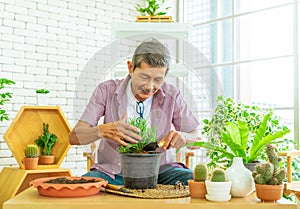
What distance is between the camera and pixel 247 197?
1650mm

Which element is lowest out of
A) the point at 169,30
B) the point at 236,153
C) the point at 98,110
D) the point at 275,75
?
the point at 236,153

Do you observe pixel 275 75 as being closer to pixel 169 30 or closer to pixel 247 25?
pixel 247 25

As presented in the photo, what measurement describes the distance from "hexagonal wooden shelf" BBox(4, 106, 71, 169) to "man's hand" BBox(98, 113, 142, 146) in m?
2.01

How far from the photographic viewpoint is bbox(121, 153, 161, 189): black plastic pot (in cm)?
171

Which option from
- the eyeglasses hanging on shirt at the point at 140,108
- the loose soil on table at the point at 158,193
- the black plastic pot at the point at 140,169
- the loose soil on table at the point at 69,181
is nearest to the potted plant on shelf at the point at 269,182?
the loose soil on table at the point at 158,193

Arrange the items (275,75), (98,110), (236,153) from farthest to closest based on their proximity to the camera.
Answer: (275,75), (98,110), (236,153)

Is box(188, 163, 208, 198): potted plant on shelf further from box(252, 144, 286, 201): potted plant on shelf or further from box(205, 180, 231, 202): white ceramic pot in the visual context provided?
box(252, 144, 286, 201): potted plant on shelf

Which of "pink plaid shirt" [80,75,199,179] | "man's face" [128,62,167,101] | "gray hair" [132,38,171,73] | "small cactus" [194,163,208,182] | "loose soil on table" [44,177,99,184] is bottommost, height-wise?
"loose soil on table" [44,177,99,184]

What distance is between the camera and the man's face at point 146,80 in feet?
5.60

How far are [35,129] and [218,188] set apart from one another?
8.26 ft

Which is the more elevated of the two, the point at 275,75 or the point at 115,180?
the point at 275,75

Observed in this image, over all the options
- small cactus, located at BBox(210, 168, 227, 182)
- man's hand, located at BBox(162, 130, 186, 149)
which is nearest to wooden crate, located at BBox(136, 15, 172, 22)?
man's hand, located at BBox(162, 130, 186, 149)

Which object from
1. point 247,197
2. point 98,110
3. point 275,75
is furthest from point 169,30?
point 247,197

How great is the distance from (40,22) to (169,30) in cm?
151
